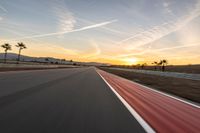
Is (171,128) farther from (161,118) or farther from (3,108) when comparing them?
(3,108)

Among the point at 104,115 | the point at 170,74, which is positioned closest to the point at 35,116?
the point at 104,115

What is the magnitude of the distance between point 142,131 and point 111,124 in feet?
2.94

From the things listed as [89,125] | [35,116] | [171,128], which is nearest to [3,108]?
[35,116]

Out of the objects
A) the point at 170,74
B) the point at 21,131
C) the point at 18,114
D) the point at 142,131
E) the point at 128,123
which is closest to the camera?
the point at 21,131

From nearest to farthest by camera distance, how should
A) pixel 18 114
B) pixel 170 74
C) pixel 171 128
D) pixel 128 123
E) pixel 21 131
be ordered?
1. pixel 21 131
2. pixel 171 128
3. pixel 128 123
4. pixel 18 114
5. pixel 170 74

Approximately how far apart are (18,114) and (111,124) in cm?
259

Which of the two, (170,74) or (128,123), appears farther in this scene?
(170,74)

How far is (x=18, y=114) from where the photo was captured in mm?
6801

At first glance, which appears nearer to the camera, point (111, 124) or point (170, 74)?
point (111, 124)

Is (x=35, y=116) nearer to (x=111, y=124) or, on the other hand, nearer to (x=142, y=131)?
(x=111, y=124)

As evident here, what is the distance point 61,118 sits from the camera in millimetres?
6477

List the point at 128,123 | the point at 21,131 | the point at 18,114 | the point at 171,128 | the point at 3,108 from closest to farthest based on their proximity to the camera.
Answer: the point at 21,131, the point at 171,128, the point at 128,123, the point at 18,114, the point at 3,108

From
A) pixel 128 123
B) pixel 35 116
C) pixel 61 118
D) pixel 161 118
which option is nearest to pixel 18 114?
pixel 35 116

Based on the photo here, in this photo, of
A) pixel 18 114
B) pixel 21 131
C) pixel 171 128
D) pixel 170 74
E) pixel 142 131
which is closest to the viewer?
pixel 21 131
